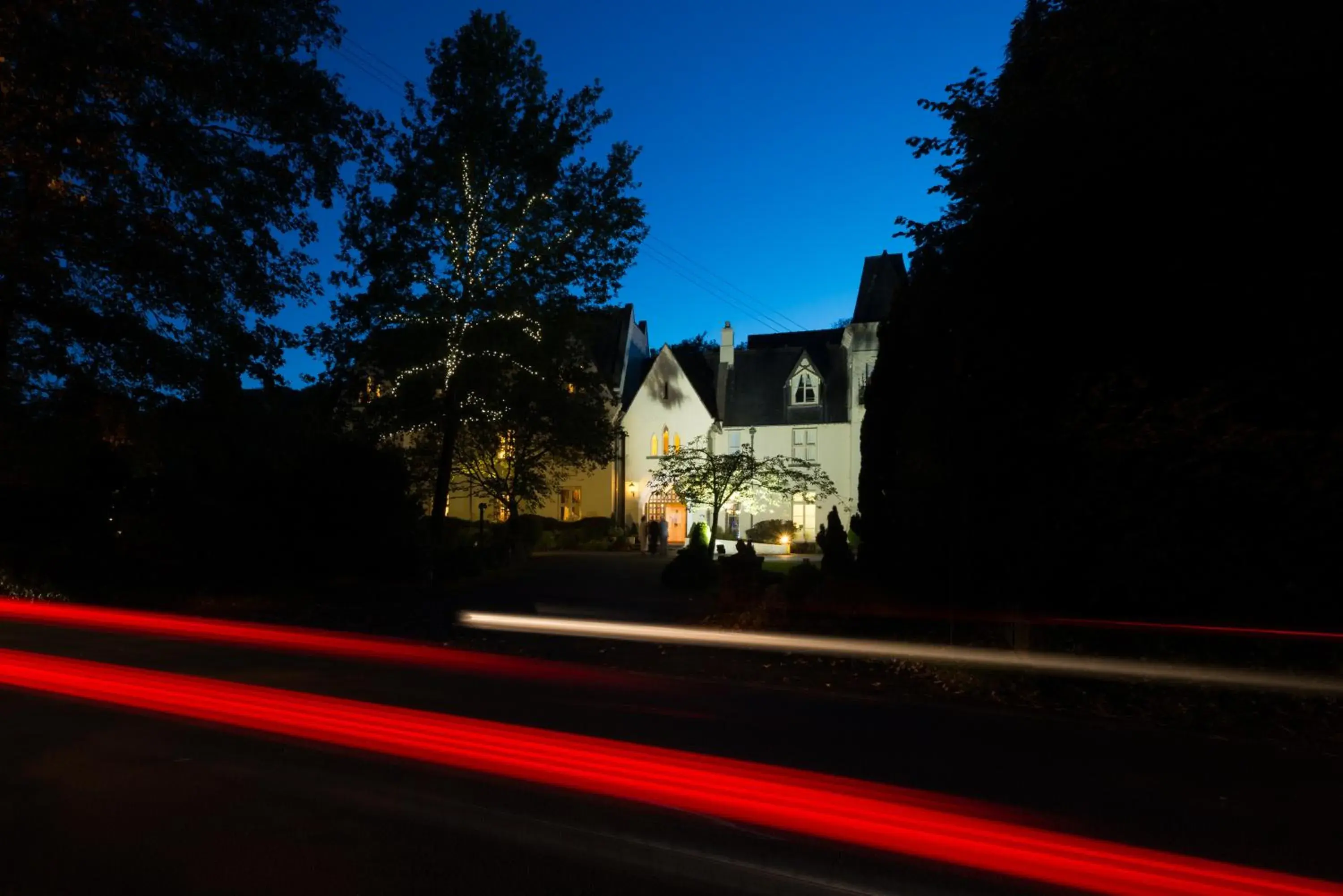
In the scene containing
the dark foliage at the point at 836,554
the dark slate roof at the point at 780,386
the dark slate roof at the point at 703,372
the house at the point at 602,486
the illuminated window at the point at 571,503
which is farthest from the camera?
the illuminated window at the point at 571,503

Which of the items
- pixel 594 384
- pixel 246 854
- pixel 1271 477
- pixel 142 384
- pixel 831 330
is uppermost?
pixel 831 330

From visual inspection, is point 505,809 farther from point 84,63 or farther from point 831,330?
point 831,330

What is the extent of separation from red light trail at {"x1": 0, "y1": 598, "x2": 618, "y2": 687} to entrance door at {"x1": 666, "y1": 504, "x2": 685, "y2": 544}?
103ft

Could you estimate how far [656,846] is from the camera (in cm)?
551

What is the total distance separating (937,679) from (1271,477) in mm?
4236

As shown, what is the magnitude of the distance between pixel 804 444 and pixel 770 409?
2413mm

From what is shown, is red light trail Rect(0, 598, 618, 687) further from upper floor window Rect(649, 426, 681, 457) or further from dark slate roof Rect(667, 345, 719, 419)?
dark slate roof Rect(667, 345, 719, 419)

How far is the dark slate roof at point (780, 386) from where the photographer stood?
42750mm

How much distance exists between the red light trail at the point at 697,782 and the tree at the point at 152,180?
8420 millimetres

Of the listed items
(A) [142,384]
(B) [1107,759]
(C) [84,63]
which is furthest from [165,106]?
(B) [1107,759]

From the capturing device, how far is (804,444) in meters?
42.5

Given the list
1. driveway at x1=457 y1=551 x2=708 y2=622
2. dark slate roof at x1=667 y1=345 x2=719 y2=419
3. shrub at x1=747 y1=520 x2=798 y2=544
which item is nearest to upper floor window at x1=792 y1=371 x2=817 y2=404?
dark slate roof at x1=667 y1=345 x2=719 y2=419

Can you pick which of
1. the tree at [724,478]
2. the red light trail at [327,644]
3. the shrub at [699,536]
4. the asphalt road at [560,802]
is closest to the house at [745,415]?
the tree at [724,478]

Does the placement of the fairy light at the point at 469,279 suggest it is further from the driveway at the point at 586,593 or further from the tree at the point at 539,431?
the driveway at the point at 586,593
